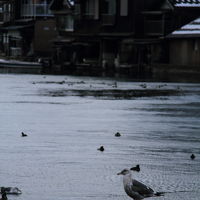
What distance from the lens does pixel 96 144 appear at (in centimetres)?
1691

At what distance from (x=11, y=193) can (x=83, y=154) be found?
4.11m

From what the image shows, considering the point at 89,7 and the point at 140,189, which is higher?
the point at 89,7

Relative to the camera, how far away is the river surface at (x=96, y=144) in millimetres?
12531

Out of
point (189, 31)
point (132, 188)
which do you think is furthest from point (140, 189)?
point (189, 31)

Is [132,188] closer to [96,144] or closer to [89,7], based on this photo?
[96,144]

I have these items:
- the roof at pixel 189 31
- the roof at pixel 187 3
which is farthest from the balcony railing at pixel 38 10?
the roof at pixel 189 31

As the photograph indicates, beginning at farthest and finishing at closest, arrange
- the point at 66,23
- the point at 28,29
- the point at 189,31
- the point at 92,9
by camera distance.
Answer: the point at 28,29, the point at 66,23, the point at 92,9, the point at 189,31

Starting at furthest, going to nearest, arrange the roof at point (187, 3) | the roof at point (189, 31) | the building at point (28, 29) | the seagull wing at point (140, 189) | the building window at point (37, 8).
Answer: the building window at point (37, 8) → the building at point (28, 29) → the roof at point (187, 3) → the roof at point (189, 31) → the seagull wing at point (140, 189)

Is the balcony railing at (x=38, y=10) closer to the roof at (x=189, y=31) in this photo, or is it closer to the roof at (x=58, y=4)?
the roof at (x=58, y=4)

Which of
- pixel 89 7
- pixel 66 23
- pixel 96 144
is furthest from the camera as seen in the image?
pixel 66 23

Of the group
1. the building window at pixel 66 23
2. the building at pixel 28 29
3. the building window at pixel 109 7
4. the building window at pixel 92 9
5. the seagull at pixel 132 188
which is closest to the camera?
the seagull at pixel 132 188

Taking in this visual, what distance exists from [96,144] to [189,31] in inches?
1489

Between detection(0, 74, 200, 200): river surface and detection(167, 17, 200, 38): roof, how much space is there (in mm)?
22610

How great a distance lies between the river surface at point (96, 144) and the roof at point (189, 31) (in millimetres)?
22610
